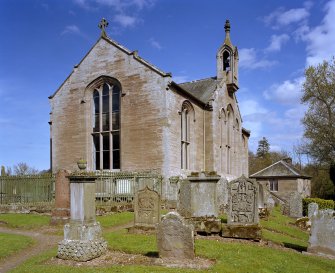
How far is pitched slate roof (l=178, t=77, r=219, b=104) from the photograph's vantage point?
1148 inches

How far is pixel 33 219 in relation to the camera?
1767 centimetres

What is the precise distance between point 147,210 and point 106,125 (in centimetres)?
1290

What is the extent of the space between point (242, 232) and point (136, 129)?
41.4 ft

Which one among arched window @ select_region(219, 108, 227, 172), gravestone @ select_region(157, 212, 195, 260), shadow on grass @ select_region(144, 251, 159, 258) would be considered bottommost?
shadow on grass @ select_region(144, 251, 159, 258)

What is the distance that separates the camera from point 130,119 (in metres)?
23.8

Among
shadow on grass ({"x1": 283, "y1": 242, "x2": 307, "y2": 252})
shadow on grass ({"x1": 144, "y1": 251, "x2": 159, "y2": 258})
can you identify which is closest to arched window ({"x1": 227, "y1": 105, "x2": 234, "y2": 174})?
shadow on grass ({"x1": 283, "y1": 242, "x2": 307, "y2": 252})

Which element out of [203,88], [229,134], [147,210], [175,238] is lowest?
[175,238]

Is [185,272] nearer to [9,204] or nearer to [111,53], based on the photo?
[9,204]

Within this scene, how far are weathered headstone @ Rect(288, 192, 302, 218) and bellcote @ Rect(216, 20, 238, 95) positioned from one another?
39.8 ft

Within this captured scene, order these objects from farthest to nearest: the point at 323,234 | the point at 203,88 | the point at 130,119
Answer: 1. the point at 203,88
2. the point at 130,119
3. the point at 323,234

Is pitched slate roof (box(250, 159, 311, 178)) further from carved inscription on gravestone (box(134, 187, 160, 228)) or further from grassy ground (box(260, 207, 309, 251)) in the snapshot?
carved inscription on gravestone (box(134, 187, 160, 228))

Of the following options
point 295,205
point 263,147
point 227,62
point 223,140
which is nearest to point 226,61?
point 227,62

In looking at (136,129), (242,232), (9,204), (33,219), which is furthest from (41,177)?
(242,232)

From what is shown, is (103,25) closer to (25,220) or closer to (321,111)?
(25,220)
